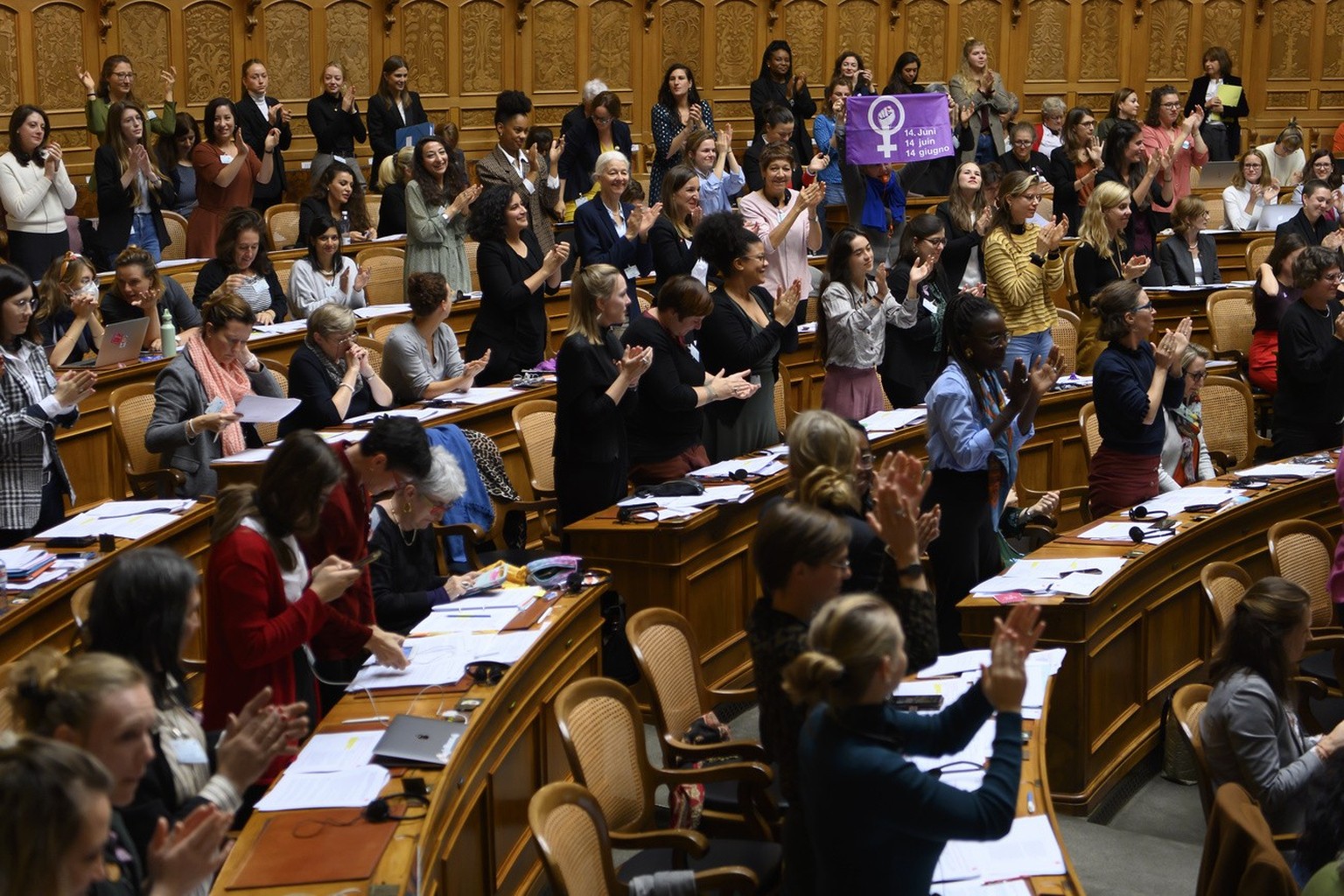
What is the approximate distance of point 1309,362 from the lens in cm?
721

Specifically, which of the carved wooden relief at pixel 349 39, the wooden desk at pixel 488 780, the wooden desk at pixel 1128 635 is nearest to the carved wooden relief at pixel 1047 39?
the carved wooden relief at pixel 349 39

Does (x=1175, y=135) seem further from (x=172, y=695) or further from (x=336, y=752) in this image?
(x=172, y=695)

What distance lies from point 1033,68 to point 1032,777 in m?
12.8

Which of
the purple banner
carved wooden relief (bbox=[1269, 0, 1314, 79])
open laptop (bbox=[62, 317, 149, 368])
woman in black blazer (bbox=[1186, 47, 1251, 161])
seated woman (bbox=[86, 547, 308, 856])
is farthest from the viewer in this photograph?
carved wooden relief (bbox=[1269, 0, 1314, 79])

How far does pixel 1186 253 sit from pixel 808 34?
5439 mm

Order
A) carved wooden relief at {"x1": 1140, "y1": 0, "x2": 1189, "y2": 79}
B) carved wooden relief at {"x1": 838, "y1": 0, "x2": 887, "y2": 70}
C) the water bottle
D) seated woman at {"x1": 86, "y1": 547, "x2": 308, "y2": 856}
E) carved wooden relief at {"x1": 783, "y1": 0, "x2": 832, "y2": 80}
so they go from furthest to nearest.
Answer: carved wooden relief at {"x1": 1140, "y1": 0, "x2": 1189, "y2": 79}
carved wooden relief at {"x1": 838, "y1": 0, "x2": 887, "y2": 70}
carved wooden relief at {"x1": 783, "y1": 0, "x2": 832, "y2": 80}
the water bottle
seated woman at {"x1": 86, "y1": 547, "x2": 308, "y2": 856}

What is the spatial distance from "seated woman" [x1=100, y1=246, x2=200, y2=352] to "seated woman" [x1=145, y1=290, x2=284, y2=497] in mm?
1075

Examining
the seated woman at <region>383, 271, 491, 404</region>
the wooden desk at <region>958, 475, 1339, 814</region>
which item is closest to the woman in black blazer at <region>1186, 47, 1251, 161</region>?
the wooden desk at <region>958, 475, 1339, 814</region>

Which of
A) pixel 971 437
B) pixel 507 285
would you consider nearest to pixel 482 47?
pixel 507 285

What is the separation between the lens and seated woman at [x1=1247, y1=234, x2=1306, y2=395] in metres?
8.39

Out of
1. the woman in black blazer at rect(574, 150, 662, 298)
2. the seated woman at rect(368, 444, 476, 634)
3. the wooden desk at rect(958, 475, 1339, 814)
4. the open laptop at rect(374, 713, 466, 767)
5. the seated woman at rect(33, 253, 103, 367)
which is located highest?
the woman in black blazer at rect(574, 150, 662, 298)

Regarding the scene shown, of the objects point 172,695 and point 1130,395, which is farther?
point 1130,395

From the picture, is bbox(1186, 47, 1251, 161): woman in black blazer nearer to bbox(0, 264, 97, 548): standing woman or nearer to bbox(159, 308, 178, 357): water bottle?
bbox(159, 308, 178, 357): water bottle

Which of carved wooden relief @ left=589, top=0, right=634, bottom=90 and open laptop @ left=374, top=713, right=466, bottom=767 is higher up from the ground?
carved wooden relief @ left=589, top=0, right=634, bottom=90
